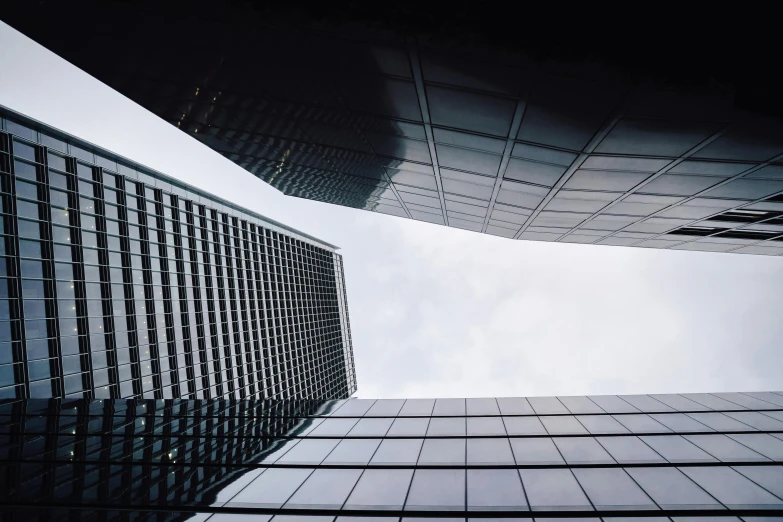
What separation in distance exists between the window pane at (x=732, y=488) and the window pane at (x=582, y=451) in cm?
173

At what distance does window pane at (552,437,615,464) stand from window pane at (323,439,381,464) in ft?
16.7

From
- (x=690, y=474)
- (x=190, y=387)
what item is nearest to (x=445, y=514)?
(x=690, y=474)

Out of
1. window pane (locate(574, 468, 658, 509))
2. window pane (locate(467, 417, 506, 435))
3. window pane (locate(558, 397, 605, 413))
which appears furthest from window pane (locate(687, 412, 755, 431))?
window pane (locate(467, 417, 506, 435))

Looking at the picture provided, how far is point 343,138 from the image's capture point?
11562 millimetres

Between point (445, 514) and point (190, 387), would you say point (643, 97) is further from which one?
point (190, 387)

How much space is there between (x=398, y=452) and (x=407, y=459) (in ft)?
2.07

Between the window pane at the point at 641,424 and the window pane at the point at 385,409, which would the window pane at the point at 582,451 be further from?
the window pane at the point at 385,409

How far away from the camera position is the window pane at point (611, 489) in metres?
8.66

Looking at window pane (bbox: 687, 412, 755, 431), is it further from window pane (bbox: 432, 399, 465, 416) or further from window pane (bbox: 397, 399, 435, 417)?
window pane (bbox: 397, 399, 435, 417)

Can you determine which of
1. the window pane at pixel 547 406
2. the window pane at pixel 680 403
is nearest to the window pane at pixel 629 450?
the window pane at pixel 547 406

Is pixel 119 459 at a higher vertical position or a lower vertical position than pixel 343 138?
lower

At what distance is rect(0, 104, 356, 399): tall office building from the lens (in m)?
28.3

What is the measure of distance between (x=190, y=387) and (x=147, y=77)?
43.2 m

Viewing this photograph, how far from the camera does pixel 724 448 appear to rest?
1138 cm
